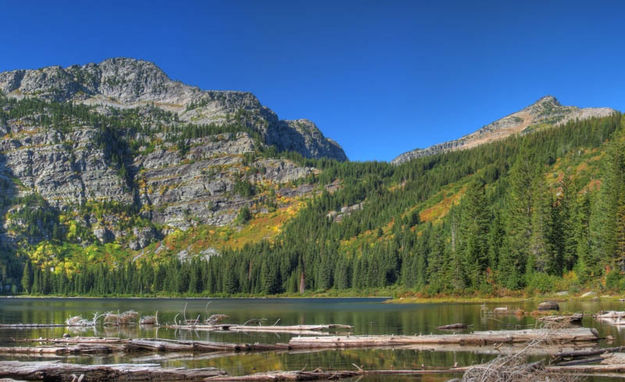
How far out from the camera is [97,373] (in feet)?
94.7

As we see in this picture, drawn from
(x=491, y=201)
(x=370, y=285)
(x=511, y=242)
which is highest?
(x=491, y=201)

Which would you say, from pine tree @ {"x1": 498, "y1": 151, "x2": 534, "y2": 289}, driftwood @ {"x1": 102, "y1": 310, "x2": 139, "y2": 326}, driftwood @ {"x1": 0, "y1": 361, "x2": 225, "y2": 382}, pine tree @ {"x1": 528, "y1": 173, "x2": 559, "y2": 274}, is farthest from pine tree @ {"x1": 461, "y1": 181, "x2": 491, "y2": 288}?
driftwood @ {"x1": 0, "y1": 361, "x2": 225, "y2": 382}

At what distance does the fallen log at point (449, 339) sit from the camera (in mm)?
37906

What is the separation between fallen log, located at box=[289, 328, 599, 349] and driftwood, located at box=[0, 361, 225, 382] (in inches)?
514

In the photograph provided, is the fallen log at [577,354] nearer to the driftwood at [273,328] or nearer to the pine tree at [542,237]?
the driftwood at [273,328]

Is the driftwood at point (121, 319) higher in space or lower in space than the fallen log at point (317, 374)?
lower

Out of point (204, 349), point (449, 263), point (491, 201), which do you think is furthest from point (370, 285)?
A: point (204, 349)

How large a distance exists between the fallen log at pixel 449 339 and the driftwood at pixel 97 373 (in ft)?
42.8

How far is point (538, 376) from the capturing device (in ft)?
66.6

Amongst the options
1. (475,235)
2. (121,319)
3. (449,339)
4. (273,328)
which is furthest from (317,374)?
(475,235)

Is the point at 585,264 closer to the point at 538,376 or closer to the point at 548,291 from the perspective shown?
the point at 548,291

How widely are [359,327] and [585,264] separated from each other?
5852cm

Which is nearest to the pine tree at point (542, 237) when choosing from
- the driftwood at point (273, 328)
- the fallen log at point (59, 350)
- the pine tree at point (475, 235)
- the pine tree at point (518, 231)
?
the pine tree at point (518, 231)

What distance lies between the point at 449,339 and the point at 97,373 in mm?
25455
